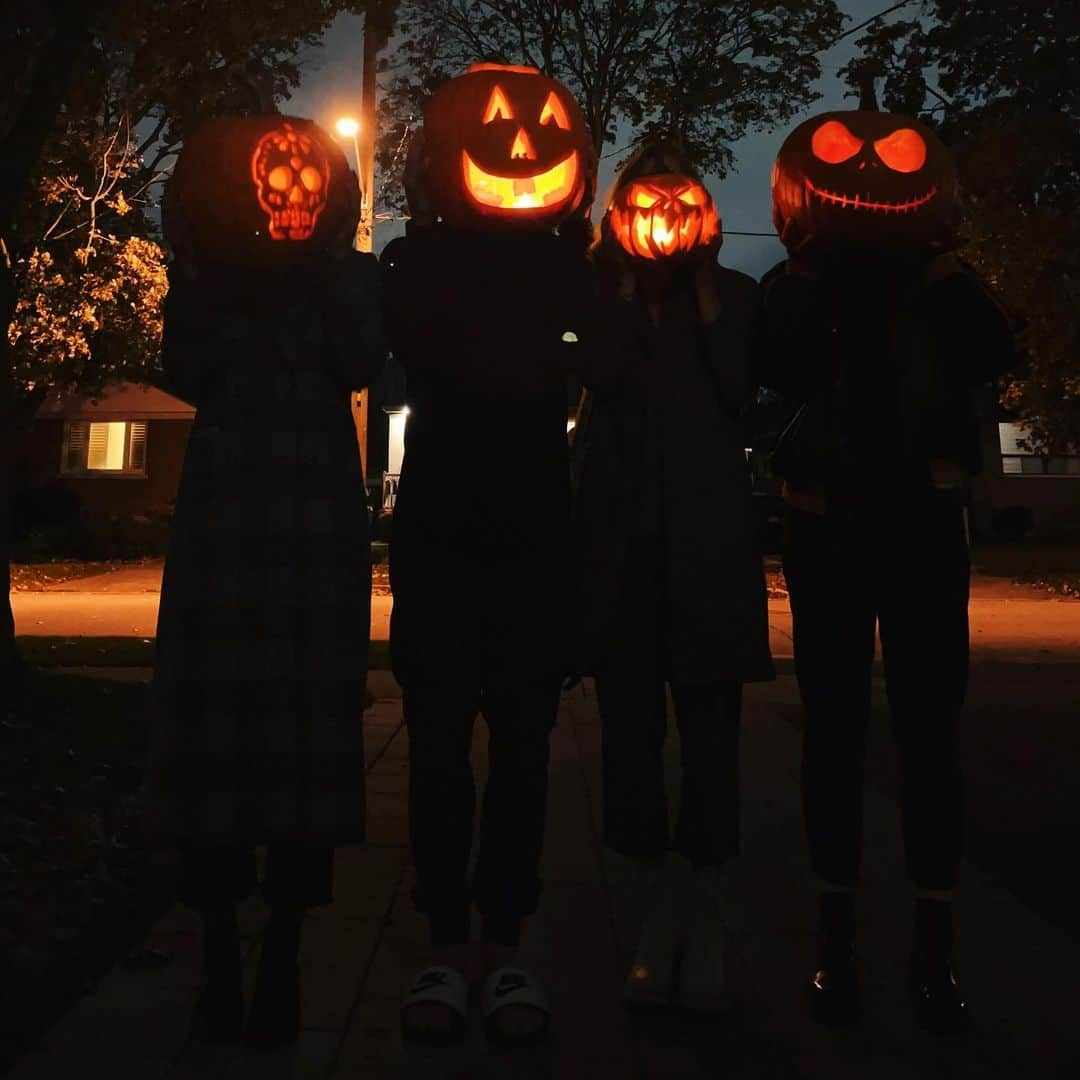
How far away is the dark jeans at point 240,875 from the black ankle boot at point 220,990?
0.18ft

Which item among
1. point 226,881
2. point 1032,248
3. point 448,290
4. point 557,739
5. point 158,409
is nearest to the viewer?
point 226,881

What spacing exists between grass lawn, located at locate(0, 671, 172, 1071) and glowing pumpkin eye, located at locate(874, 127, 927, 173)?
288cm

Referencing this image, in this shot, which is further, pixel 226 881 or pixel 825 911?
pixel 825 911

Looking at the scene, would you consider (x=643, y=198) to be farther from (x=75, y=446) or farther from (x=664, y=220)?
(x=75, y=446)

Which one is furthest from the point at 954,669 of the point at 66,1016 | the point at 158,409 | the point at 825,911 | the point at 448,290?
the point at 158,409

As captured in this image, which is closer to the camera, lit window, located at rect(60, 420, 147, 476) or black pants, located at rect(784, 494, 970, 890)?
black pants, located at rect(784, 494, 970, 890)

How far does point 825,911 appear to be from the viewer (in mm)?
2836

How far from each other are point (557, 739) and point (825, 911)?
3.72 meters

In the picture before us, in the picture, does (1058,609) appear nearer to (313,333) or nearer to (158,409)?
(313,333)

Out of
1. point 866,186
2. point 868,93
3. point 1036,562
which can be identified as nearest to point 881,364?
point 866,186

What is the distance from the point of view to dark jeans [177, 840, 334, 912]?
257cm

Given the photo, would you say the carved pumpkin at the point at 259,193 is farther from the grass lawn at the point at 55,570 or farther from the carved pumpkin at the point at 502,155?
the grass lawn at the point at 55,570

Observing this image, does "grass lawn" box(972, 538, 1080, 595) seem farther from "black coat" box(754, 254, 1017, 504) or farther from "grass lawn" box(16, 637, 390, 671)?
"black coat" box(754, 254, 1017, 504)

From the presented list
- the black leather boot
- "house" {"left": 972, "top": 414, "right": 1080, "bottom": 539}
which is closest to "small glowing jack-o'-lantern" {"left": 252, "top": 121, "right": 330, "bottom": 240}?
the black leather boot
